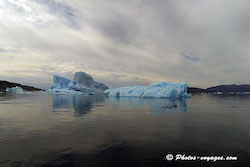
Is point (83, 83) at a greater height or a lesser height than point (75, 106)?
greater

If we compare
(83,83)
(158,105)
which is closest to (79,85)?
(83,83)

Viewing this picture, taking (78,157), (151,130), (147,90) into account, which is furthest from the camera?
(147,90)

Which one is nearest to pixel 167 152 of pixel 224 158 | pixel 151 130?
pixel 224 158

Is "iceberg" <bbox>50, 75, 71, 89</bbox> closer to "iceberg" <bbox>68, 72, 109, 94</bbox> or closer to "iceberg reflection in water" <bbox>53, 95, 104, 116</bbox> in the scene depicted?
"iceberg" <bbox>68, 72, 109, 94</bbox>

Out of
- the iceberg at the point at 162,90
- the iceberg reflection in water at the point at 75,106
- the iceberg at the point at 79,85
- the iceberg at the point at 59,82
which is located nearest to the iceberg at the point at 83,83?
the iceberg at the point at 79,85

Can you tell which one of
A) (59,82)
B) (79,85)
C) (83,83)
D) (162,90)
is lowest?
(162,90)

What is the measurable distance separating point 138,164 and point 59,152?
3524mm

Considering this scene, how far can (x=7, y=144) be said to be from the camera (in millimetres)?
7648

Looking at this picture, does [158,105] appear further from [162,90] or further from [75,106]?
[162,90]

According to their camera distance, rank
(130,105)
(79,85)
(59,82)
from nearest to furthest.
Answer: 1. (130,105)
2. (79,85)
3. (59,82)

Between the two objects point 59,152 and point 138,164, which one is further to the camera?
point 59,152

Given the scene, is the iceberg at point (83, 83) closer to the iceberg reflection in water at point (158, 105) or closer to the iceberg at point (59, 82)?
the iceberg at point (59, 82)

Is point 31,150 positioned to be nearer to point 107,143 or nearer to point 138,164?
point 107,143

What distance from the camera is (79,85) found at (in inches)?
2741
